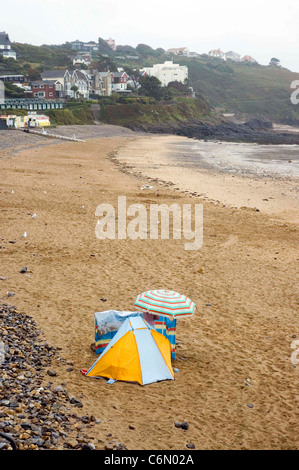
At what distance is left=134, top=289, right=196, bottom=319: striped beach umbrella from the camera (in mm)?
7285

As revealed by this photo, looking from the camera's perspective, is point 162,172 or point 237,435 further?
point 162,172

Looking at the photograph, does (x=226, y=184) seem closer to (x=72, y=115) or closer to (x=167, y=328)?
(x=167, y=328)

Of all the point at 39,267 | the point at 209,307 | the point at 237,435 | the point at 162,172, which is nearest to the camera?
the point at 237,435

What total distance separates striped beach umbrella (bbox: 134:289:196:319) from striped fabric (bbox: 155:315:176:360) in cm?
29

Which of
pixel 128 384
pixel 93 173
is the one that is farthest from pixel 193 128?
pixel 128 384

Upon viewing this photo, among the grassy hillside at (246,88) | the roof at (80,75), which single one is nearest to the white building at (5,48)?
the roof at (80,75)

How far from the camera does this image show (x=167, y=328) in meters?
7.58

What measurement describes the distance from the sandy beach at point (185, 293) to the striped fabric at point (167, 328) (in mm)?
324

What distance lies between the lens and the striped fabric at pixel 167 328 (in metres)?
7.55

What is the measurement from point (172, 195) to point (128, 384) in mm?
14453

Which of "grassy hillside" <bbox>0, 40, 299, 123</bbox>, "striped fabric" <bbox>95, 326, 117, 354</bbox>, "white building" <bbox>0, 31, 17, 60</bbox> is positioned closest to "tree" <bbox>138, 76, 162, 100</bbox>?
"grassy hillside" <bbox>0, 40, 299, 123</bbox>

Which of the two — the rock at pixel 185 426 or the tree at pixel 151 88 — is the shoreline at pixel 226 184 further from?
the tree at pixel 151 88

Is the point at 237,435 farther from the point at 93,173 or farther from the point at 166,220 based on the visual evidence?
the point at 93,173

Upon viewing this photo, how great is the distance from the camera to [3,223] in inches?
583
